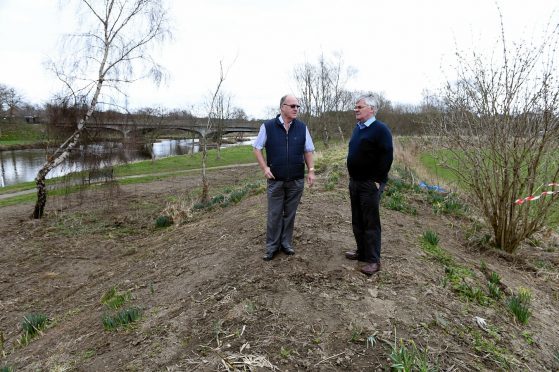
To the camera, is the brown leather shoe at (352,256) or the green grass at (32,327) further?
the brown leather shoe at (352,256)

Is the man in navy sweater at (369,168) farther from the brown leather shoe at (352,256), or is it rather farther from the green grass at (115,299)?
the green grass at (115,299)

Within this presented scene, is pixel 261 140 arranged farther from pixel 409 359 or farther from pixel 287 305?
pixel 409 359

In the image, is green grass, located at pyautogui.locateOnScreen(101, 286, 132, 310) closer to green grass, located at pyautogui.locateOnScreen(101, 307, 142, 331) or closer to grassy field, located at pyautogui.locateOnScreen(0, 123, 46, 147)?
green grass, located at pyautogui.locateOnScreen(101, 307, 142, 331)

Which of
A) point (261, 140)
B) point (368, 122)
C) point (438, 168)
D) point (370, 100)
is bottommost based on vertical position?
point (438, 168)

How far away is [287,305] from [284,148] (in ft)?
5.60

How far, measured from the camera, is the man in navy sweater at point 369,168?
382 centimetres

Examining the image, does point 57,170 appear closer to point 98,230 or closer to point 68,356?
point 98,230

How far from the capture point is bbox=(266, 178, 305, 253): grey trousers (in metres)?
4.38

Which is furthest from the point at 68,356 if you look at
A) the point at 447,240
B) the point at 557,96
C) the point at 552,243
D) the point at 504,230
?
the point at 552,243

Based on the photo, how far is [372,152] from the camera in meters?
3.85

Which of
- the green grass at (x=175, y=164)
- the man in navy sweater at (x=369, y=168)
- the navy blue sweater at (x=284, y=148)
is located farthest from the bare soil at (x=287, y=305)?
the green grass at (x=175, y=164)

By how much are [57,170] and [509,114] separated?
13.1 m

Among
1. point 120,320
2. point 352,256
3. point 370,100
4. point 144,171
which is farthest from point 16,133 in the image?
point 370,100

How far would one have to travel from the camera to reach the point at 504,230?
5.89m
